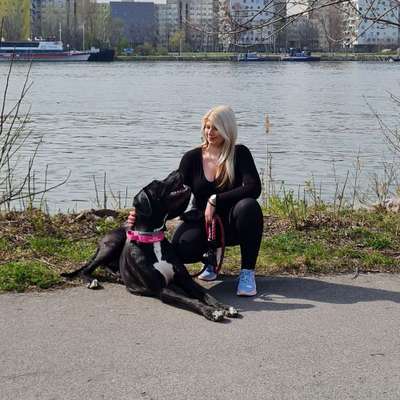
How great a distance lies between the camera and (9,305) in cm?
509

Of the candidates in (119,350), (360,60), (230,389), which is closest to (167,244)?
(119,350)

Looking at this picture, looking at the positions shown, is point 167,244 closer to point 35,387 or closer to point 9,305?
point 9,305

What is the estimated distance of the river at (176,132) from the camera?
53.4 feet

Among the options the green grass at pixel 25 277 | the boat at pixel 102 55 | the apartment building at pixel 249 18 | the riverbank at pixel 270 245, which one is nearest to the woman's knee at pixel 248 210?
the riverbank at pixel 270 245

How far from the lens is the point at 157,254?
17.4 ft

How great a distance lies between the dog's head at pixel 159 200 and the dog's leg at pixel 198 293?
359 mm

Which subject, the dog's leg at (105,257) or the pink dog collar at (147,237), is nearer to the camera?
the pink dog collar at (147,237)

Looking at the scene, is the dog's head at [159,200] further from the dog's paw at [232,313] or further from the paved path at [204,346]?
the dog's paw at [232,313]

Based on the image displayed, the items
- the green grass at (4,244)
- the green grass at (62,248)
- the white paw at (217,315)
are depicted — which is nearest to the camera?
the white paw at (217,315)

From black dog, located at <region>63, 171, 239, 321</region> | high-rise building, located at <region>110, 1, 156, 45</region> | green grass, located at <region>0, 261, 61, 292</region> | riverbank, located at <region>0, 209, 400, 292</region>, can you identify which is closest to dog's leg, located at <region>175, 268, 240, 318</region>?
black dog, located at <region>63, 171, 239, 321</region>

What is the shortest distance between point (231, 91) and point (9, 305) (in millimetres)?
40041

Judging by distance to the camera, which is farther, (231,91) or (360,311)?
(231,91)

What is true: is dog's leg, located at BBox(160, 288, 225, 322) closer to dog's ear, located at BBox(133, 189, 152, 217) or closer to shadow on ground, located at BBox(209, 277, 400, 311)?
shadow on ground, located at BBox(209, 277, 400, 311)

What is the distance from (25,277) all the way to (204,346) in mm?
1636
